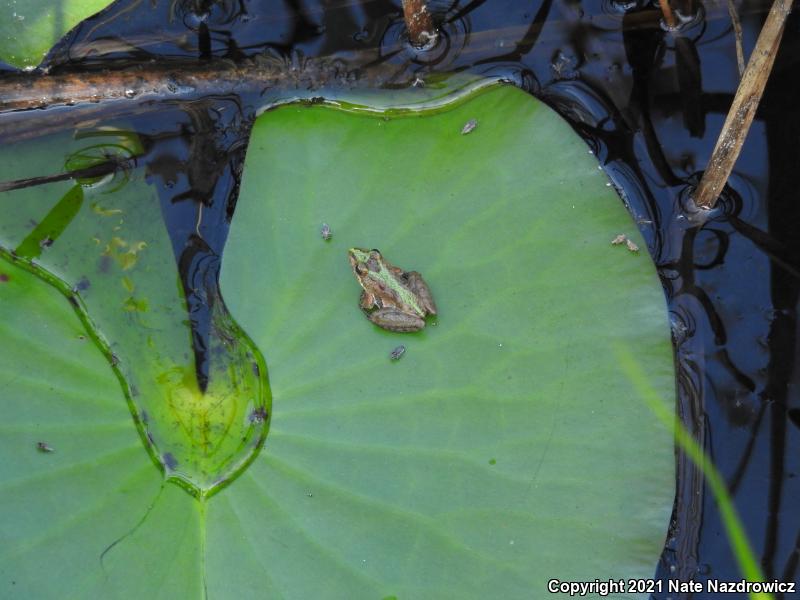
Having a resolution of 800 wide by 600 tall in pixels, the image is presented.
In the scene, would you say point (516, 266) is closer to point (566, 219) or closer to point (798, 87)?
point (566, 219)

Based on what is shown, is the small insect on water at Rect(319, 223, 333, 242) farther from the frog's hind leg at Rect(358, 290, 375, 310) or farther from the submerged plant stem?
the submerged plant stem

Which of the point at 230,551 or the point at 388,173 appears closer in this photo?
the point at 230,551

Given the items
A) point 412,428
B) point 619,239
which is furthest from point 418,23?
point 412,428

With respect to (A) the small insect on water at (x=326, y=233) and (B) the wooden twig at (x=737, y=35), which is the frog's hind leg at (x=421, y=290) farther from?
(B) the wooden twig at (x=737, y=35)

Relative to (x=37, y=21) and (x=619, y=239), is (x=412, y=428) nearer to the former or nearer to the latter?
(x=619, y=239)

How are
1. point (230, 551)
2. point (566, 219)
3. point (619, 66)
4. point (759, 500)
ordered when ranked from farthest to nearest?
point (619, 66) → point (759, 500) → point (566, 219) → point (230, 551)

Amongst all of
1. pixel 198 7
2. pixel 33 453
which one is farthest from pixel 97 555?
pixel 198 7
